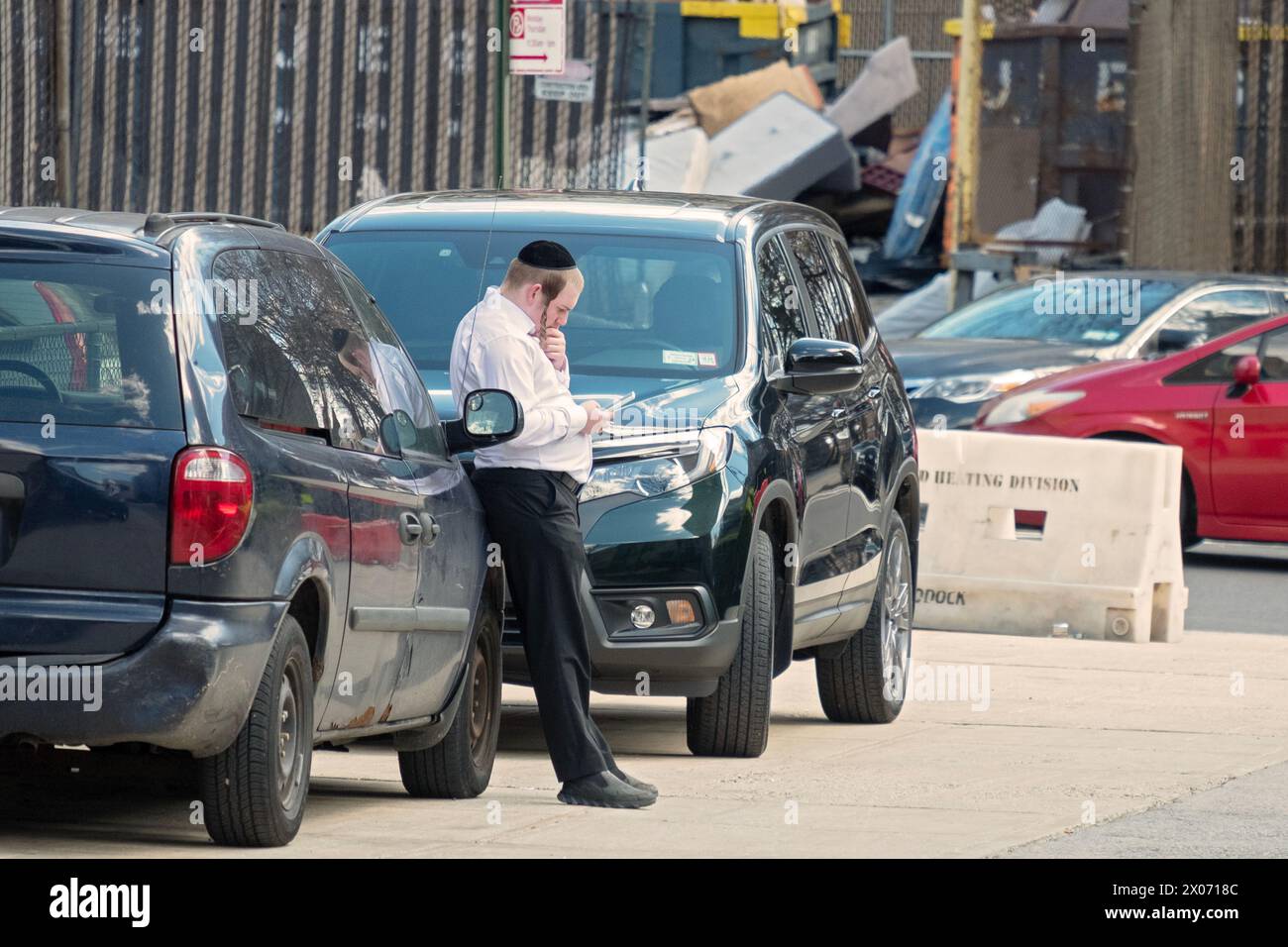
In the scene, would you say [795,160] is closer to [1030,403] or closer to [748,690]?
[1030,403]

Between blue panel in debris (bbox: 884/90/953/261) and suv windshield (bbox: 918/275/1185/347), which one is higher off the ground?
blue panel in debris (bbox: 884/90/953/261)

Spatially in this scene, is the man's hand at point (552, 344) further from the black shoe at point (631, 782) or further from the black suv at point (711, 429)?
the black shoe at point (631, 782)

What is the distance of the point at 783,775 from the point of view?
841 cm

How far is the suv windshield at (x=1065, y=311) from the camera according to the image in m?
18.5

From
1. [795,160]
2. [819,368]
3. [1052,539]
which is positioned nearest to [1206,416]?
[1052,539]

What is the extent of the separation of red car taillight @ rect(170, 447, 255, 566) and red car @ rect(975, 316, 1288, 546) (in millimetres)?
11082

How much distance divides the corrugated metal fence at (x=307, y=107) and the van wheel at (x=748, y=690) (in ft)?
40.2

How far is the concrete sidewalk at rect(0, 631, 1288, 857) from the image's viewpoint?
6750mm

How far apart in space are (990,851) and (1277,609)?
8.54 m

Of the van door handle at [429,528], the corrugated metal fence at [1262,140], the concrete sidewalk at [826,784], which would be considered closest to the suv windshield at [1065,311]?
the concrete sidewalk at [826,784]

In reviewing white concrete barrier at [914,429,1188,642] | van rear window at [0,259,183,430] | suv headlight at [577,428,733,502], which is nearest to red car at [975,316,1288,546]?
white concrete barrier at [914,429,1188,642]

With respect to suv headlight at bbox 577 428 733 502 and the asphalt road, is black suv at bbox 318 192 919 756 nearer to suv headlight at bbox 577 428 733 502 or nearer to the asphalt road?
suv headlight at bbox 577 428 733 502
